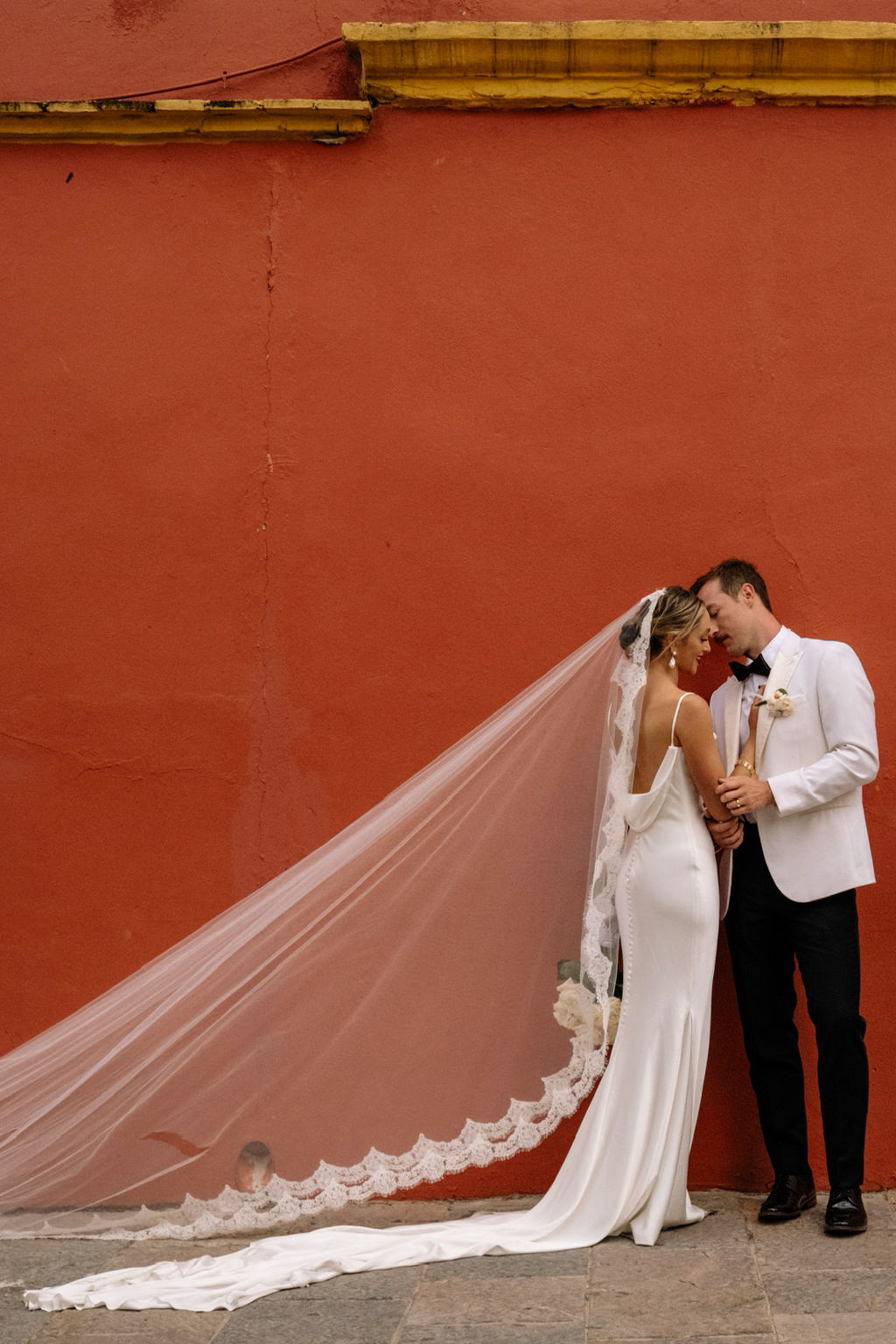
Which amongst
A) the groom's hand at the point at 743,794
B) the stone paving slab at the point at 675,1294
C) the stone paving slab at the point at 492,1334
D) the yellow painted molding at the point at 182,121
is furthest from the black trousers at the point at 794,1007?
the yellow painted molding at the point at 182,121

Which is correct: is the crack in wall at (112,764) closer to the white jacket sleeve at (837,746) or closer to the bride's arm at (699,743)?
the bride's arm at (699,743)

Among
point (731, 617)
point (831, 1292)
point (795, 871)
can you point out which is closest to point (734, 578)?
point (731, 617)

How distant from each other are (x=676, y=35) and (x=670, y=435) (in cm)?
119

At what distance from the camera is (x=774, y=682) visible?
358 cm

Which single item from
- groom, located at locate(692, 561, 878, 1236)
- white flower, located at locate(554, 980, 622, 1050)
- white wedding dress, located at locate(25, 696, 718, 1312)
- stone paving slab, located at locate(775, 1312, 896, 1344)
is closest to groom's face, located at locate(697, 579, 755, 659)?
groom, located at locate(692, 561, 878, 1236)

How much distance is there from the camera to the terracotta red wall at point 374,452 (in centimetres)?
384

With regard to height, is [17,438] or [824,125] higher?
[824,125]

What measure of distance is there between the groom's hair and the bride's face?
0.44 ft

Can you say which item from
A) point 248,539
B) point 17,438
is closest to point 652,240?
point 248,539

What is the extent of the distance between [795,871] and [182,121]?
114 inches

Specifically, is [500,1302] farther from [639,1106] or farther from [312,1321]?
[639,1106]

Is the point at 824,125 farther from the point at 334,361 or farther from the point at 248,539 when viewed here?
the point at 248,539

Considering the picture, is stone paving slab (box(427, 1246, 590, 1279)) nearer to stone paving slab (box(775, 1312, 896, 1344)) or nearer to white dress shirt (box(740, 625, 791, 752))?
stone paving slab (box(775, 1312, 896, 1344))

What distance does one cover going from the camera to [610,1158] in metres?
3.37
